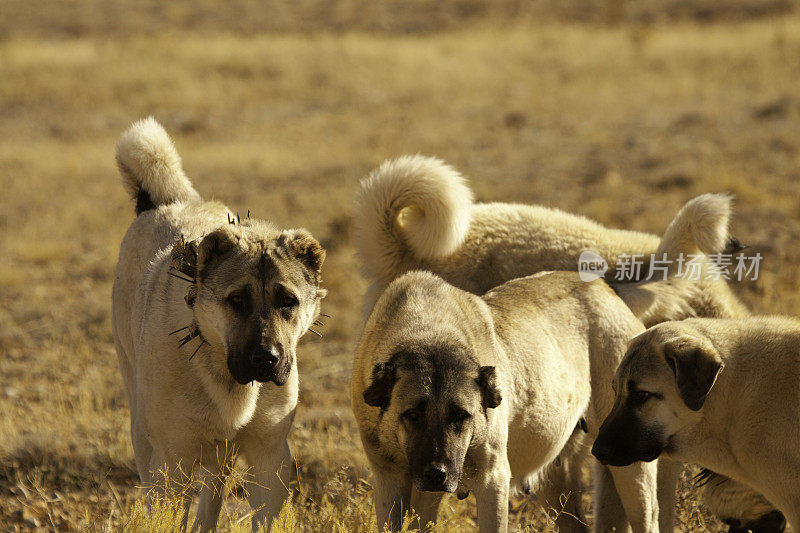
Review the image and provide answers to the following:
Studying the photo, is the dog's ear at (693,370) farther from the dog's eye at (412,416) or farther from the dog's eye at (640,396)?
the dog's eye at (412,416)

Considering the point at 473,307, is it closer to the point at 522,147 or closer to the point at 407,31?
the point at 522,147

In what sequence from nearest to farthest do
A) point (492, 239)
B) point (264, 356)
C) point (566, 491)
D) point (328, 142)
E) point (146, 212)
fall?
point (264, 356), point (566, 491), point (146, 212), point (492, 239), point (328, 142)

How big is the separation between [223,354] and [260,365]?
1.56 feet

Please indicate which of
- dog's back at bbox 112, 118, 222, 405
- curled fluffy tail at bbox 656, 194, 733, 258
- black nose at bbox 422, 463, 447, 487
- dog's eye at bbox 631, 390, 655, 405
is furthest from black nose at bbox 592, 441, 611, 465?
dog's back at bbox 112, 118, 222, 405

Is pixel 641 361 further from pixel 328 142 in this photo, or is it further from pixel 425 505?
pixel 328 142

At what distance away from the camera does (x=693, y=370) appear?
4.29 m

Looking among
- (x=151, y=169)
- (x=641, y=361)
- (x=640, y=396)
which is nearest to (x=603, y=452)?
(x=640, y=396)

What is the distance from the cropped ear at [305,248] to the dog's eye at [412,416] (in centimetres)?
85

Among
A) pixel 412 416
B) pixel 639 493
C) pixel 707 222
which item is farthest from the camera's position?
pixel 707 222

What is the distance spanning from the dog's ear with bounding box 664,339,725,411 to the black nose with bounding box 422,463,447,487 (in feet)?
4.24

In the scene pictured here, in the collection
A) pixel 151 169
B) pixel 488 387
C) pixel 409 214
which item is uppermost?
pixel 151 169

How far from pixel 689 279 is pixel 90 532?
363 centimetres

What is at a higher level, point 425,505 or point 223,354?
point 223,354

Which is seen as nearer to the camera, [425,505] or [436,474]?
[436,474]
